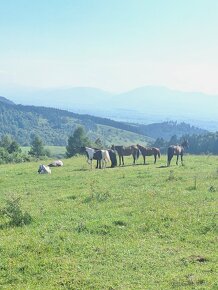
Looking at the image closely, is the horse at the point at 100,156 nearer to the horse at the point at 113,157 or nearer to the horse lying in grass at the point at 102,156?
the horse lying in grass at the point at 102,156

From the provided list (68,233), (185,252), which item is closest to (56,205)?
(68,233)

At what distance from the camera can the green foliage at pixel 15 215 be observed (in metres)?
13.8

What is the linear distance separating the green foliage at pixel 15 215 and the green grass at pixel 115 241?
0.24 m

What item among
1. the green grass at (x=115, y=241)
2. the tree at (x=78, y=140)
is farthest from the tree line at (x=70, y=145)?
the green grass at (x=115, y=241)

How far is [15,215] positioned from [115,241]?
4.04 meters

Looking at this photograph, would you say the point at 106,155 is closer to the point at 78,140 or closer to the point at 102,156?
the point at 102,156

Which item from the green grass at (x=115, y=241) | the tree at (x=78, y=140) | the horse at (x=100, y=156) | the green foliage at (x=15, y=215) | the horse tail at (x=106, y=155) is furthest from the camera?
the tree at (x=78, y=140)

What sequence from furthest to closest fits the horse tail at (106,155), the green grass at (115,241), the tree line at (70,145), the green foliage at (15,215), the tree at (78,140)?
the tree at (78,140) → the tree line at (70,145) → the horse tail at (106,155) → the green foliage at (15,215) → the green grass at (115,241)

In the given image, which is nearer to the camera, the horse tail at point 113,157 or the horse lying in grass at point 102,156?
the horse lying in grass at point 102,156

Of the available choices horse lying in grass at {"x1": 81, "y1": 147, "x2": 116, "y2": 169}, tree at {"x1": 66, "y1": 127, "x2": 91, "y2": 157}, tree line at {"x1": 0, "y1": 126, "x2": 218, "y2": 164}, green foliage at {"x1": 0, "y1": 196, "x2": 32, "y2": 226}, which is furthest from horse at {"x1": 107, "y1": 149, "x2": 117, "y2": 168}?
tree at {"x1": 66, "y1": 127, "x2": 91, "y2": 157}

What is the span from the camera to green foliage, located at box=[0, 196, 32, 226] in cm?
1380

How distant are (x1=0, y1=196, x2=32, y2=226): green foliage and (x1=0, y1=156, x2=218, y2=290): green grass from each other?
238mm

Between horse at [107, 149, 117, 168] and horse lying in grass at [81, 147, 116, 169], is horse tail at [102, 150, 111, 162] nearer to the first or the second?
horse lying in grass at [81, 147, 116, 169]

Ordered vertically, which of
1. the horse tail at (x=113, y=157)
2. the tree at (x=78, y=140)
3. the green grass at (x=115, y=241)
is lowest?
the green grass at (x=115, y=241)
